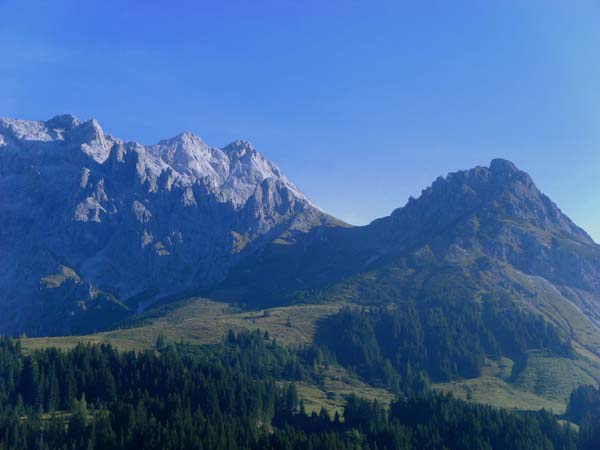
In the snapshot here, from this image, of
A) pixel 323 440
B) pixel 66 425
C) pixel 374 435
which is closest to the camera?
pixel 323 440

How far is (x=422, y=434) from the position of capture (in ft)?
641

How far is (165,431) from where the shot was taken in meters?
162

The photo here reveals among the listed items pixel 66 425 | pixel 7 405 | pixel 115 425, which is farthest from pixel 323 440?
pixel 7 405

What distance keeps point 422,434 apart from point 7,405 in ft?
393

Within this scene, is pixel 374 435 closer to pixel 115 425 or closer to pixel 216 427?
pixel 216 427

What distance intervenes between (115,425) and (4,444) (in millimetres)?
26150

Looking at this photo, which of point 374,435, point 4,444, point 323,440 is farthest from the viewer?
point 374,435

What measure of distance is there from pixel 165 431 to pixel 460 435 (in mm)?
89212

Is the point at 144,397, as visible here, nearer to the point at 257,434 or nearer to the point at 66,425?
the point at 66,425

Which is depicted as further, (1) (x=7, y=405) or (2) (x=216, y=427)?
(1) (x=7, y=405)

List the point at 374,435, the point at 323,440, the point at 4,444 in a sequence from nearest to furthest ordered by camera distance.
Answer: the point at 4,444, the point at 323,440, the point at 374,435

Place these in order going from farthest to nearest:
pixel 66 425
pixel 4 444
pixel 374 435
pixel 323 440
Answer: pixel 374 435, pixel 66 425, pixel 323 440, pixel 4 444

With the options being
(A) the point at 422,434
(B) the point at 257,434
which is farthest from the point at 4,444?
(A) the point at 422,434

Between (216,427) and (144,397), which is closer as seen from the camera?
(216,427)
